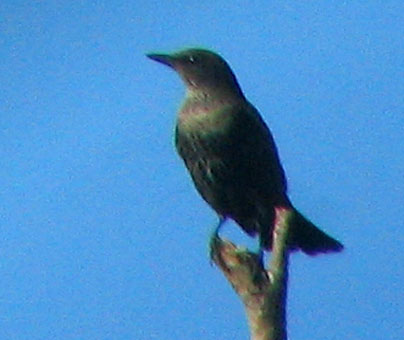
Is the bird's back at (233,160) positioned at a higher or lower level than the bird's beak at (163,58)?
lower

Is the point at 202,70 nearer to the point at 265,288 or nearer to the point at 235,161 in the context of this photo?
the point at 235,161

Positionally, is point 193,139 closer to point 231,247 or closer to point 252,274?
point 231,247

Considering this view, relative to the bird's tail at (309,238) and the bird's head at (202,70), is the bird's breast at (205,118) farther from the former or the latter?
the bird's tail at (309,238)

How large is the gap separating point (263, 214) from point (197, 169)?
38 cm

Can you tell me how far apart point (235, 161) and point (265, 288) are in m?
1.72

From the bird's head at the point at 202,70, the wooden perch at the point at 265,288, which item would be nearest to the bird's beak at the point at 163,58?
the bird's head at the point at 202,70

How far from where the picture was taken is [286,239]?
4.57 metres

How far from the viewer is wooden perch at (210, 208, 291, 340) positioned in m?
4.31

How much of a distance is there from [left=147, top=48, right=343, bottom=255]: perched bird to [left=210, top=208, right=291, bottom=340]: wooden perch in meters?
1.18

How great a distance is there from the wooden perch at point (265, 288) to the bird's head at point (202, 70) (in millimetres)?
1714

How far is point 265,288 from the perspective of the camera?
441 cm

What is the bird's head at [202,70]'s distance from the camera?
6.35 meters

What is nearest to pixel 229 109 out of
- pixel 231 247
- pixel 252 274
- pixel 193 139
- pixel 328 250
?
pixel 193 139

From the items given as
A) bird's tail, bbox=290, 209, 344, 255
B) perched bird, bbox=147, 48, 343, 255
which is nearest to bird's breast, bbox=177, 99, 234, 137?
perched bird, bbox=147, 48, 343, 255
